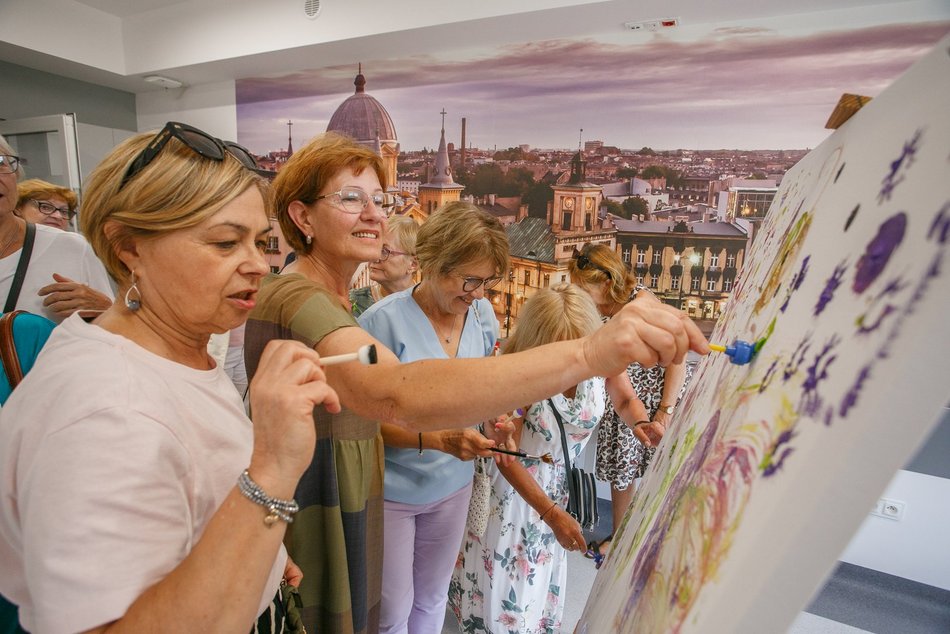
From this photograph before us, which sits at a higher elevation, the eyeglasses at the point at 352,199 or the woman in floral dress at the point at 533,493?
the eyeglasses at the point at 352,199

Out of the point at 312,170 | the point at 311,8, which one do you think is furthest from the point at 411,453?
the point at 311,8

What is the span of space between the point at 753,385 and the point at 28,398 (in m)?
0.78

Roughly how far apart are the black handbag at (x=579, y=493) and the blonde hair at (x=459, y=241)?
504mm

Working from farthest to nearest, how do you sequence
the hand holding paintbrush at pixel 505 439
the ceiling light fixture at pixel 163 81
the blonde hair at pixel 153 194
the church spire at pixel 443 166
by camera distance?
the ceiling light fixture at pixel 163 81 < the church spire at pixel 443 166 < the hand holding paintbrush at pixel 505 439 < the blonde hair at pixel 153 194

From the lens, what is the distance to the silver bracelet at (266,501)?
1.76 ft

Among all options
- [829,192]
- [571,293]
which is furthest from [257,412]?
[571,293]

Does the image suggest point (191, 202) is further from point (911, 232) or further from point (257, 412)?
point (911, 232)

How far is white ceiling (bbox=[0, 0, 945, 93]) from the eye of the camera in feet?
7.79

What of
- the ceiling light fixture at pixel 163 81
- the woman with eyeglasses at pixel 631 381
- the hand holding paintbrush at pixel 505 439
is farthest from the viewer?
the ceiling light fixture at pixel 163 81

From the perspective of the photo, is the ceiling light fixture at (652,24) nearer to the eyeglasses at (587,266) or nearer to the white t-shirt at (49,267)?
the eyeglasses at (587,266)

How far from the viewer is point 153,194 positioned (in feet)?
2.16

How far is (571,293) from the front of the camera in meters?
1.59

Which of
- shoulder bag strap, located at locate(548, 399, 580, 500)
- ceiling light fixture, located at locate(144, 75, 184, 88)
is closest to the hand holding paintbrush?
shoulder bag strap, located at locate(548, 399, 580, 500)

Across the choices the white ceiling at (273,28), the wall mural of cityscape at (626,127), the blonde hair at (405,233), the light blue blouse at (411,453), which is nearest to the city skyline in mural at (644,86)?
the wall mural of cityscape at (626,127)
